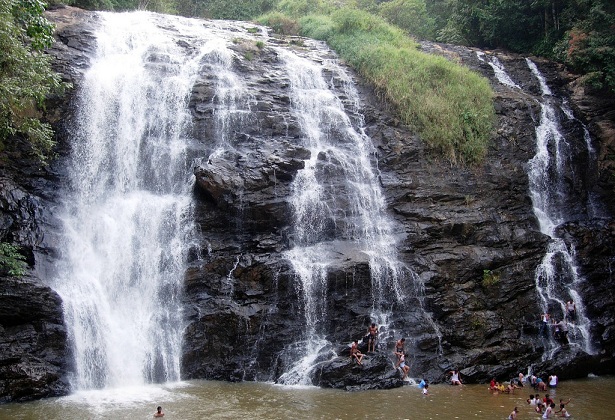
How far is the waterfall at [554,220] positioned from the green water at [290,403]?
3294 millimetres

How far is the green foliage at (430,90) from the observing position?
2320 cm

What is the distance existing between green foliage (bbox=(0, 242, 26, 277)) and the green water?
3.62 m

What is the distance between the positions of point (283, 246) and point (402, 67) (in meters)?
12.4

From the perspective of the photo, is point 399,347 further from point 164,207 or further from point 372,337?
point 164,207

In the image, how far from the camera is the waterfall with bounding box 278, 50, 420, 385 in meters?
17.8

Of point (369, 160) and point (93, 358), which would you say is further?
point (369, 160)

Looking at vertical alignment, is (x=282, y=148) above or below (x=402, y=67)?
below

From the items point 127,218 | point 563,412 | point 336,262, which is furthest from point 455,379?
point 127,218

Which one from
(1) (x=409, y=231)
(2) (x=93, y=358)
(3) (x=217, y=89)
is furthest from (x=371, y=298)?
(3) (x=217, y=89)

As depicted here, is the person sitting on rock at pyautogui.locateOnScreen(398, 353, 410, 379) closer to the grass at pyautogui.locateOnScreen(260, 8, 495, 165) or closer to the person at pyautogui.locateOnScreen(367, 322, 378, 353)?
the person at pyautogui.locateOnScreen(367, 322, 378, 353)

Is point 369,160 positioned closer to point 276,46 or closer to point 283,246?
point 283,246

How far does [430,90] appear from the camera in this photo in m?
25.3

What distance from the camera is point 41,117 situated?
63.4 ft

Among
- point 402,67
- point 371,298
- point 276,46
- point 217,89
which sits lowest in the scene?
point 371,298
